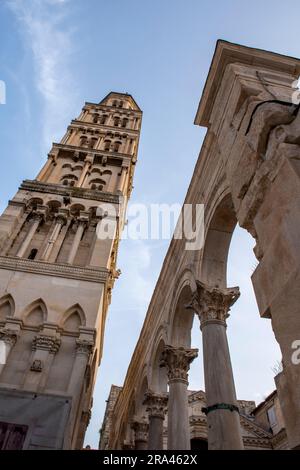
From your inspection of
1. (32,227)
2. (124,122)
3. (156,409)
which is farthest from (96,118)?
(156,409)

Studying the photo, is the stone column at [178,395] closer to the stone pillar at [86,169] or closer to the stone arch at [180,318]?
the stone arch at [180,318]

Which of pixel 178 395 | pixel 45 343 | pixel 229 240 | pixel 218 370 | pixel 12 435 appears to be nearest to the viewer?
pixel 12 435

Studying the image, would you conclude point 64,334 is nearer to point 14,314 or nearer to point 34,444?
point 14,314

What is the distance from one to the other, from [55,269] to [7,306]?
218 centimetres

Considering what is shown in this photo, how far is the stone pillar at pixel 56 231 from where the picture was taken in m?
13.5

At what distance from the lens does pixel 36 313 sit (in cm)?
1123

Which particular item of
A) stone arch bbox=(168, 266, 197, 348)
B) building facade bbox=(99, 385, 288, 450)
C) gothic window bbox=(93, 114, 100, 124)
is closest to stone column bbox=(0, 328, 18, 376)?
stone arch bbox=(168, 266, 197, 348)

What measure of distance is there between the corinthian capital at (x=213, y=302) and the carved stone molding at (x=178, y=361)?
2.52 metres

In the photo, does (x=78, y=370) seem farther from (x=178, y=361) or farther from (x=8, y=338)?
(x=178, y=361)

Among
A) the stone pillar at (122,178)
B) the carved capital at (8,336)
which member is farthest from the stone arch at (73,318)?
the stone pillar at (122,178)

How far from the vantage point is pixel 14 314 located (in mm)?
10750

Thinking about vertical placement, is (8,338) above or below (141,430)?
above
